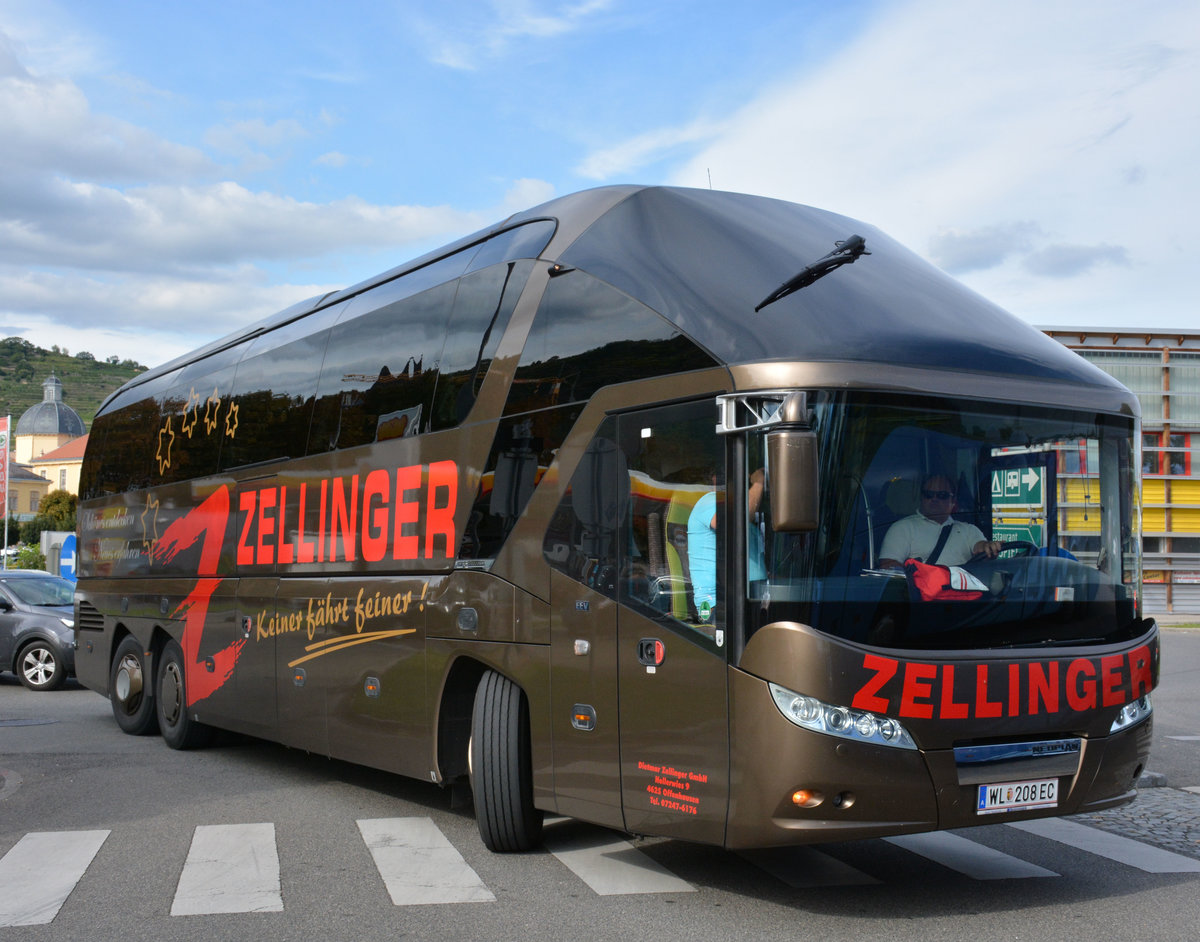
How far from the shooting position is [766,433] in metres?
5.79

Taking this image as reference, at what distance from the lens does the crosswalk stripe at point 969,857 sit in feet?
23.4

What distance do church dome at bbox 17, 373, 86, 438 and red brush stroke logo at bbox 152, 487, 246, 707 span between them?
561 ft

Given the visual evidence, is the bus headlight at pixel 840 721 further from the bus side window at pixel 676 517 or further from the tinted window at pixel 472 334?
the tinted window at pixel 472 334

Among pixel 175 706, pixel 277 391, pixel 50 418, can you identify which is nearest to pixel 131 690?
pixel 175 706

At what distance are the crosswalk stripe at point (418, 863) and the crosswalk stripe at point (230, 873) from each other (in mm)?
606

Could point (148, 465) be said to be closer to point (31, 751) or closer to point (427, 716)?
point (31, 751)

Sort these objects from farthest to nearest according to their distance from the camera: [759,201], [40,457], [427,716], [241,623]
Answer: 1. [40,457]
2. [241,623]
3. [427,716]
4. [759,201]

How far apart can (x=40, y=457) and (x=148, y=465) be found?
161422 mm

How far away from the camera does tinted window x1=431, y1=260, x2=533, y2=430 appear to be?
7.97 metres

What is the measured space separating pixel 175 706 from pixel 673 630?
26.8 feet

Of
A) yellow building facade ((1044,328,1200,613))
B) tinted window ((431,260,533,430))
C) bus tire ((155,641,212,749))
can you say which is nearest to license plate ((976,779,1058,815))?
tinted window ((431,260,533,430))

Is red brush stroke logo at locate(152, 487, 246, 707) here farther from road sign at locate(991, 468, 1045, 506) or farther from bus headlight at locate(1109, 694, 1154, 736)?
bus headlight at locate(1109, 694, 1154, 736)

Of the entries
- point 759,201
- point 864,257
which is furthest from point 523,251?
point 864,257

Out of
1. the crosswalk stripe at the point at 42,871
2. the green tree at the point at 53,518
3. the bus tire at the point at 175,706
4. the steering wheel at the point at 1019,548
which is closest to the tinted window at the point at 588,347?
the steering wheel at the point at 1019,548
